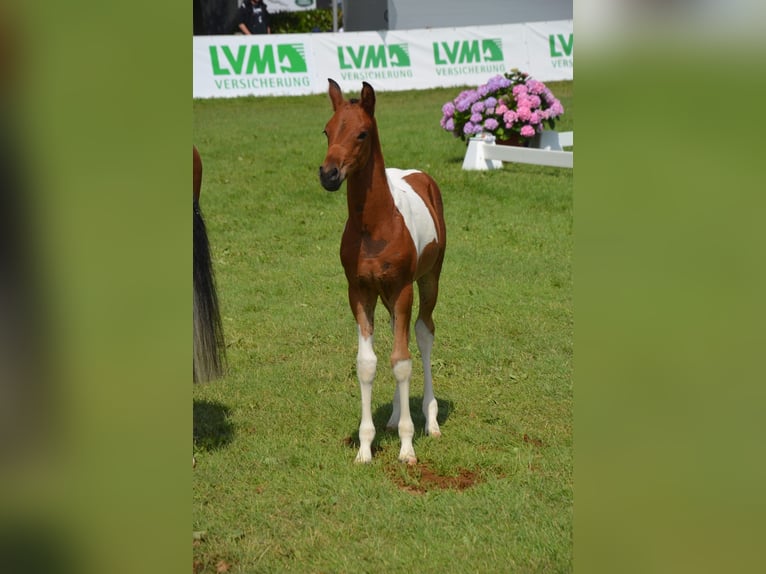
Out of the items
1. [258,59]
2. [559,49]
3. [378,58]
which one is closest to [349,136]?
[258,59]

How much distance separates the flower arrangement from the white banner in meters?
8.84

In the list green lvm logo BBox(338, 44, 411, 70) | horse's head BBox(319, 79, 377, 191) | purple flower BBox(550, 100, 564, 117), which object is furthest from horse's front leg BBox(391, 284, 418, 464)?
green lvm logo BBox(338, 44, 411, 70)

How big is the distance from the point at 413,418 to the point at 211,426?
53.5 inches

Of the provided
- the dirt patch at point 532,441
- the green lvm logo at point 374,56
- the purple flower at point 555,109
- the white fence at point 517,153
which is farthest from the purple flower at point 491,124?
the green lvm logo at point 374,56

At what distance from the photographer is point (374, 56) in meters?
23.6

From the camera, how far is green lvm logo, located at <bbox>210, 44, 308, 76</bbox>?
22203 mm

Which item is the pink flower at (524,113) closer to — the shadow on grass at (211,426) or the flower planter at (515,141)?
the flower planter at (515,141)

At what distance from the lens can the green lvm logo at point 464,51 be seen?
24312mm

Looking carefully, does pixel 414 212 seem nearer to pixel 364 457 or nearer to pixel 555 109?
pixel 364 457

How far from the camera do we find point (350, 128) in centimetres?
480

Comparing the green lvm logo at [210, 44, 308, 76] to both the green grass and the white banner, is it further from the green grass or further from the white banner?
the green grass
